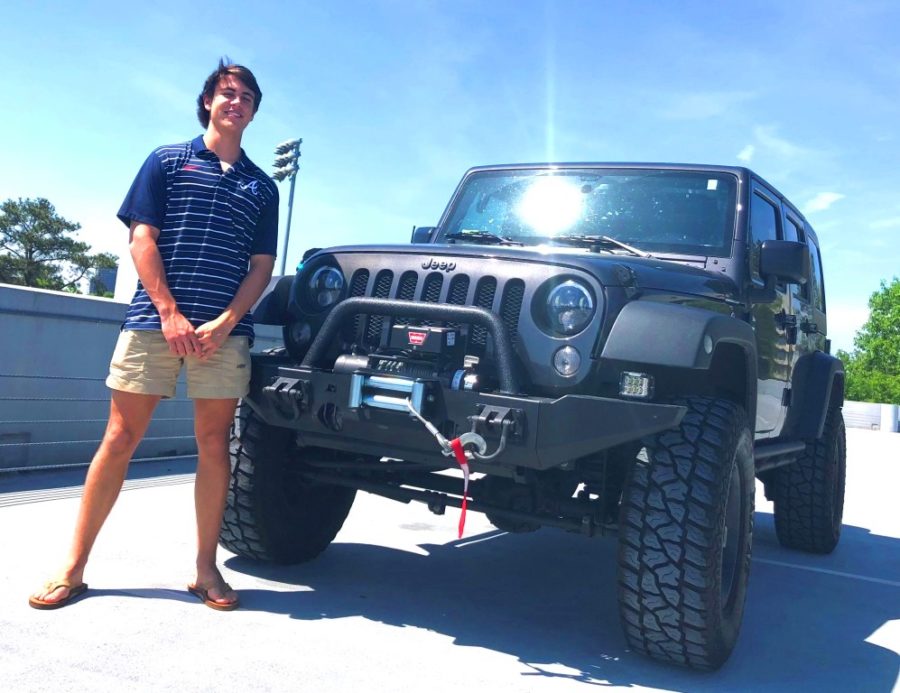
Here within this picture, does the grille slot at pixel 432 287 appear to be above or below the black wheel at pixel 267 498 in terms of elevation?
above

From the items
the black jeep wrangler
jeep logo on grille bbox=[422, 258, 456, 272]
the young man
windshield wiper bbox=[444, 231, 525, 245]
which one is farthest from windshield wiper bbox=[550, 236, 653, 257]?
the young man

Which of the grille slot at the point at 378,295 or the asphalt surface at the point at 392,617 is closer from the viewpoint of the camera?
the asphalt surface at the point at 392,617

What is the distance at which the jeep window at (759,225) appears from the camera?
4125mm

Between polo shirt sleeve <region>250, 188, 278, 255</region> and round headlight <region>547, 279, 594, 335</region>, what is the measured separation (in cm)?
119

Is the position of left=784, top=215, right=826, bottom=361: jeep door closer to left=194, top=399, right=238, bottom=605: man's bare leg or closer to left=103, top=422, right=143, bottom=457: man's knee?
left=194, top=399, right=238, bottom=605: man's bare leg

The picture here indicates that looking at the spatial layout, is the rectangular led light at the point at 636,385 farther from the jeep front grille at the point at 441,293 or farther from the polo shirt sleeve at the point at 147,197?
the polo shirt sleeve at the point at 147,197

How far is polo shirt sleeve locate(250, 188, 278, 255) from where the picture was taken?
347cm

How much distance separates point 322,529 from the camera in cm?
423

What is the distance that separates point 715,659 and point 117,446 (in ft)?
7.65

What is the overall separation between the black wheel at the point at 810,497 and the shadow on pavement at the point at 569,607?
24cm

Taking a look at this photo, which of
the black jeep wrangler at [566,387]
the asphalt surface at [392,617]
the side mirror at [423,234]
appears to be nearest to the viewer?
the asphalt surface at [392,617]

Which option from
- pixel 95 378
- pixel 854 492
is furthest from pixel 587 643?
pixel 854 492

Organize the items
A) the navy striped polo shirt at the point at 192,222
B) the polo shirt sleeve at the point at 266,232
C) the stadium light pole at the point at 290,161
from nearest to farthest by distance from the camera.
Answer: the navy striped polo shirt at the point at 192,222 < the polo shirt sleeve at the point at 266,232 < the stadium light pole at the point at 290,161

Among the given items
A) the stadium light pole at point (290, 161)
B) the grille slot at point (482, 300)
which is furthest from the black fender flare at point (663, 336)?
the stadium light pole at point (290, 161)
